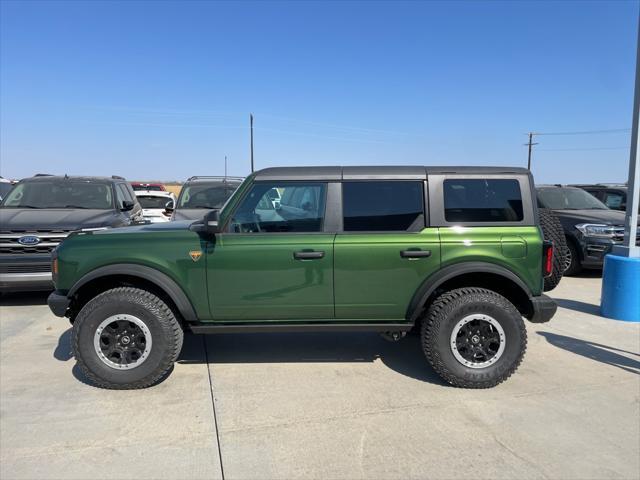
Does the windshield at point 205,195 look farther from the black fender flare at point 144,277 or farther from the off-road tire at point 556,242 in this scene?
the off-road tire at point 556,242

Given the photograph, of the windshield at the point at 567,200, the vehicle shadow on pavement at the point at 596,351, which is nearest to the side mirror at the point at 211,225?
the vehicle shadow on pavement at the point at 596,351

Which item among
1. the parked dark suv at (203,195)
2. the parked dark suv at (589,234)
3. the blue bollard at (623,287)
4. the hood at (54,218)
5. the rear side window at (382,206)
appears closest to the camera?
the rear side window at (382,206)

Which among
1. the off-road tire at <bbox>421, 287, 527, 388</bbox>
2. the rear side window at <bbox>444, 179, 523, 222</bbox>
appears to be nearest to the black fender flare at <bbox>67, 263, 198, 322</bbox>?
the off-road tire at <bbox>421, 287, 527, 388</bbox>

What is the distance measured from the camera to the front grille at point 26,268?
594cm

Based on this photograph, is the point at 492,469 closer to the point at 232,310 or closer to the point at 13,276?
the point at 232,310

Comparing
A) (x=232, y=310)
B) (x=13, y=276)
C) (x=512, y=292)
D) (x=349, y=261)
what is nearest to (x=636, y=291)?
(x=512, y=292)

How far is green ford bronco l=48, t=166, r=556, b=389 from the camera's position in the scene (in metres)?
3.82

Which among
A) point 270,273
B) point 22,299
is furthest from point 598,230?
point 22,299

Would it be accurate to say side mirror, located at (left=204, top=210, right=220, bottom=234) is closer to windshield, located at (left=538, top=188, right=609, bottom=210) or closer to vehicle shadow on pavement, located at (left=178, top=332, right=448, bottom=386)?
vehicle shadow on pavement, located at (left=178, top=332, right=448, bottom=386)

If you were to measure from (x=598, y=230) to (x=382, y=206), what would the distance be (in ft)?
20.0

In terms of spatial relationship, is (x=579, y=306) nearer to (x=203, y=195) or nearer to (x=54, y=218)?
(x=203, y=195)

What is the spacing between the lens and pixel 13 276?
591 cm

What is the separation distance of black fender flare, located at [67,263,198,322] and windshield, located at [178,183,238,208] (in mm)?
5474

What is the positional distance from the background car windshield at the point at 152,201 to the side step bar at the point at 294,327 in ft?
28.7
